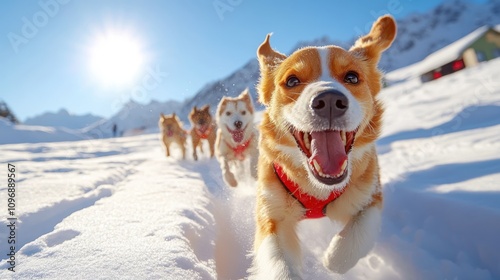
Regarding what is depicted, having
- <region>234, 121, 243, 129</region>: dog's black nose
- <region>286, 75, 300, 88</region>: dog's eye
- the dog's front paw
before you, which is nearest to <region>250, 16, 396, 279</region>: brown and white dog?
<region>286, 75, 300, 88</region>: dog's eye

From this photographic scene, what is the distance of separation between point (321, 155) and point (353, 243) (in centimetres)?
71

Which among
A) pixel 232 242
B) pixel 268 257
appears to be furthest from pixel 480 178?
pixel 232 242

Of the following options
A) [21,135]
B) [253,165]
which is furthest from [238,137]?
[21,135]

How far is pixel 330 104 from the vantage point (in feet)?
6.59

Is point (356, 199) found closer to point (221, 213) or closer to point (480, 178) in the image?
point (480, 178)

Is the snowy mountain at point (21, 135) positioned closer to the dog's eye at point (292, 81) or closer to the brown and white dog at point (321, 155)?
the brown and white dog at point (321, 155)

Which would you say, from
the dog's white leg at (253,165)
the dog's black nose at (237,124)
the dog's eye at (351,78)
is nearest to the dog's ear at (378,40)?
the dog's eye at (351,78)

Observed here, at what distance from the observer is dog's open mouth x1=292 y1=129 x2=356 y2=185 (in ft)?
6.84

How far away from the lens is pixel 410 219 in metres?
3.14

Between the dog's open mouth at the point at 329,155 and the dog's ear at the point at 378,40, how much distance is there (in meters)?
1.06

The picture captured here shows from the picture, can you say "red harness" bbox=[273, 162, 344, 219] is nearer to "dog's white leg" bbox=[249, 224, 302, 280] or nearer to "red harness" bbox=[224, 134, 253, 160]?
"dog's white leg" bbox=[249, 224, 302, 280]

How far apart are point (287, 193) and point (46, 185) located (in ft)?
11.1

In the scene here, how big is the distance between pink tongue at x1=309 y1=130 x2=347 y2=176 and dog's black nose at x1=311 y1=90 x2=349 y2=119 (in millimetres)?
181

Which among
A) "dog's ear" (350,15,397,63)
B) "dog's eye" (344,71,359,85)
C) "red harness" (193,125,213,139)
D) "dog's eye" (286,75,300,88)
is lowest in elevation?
"dog's eye" (344,71,359,85)
